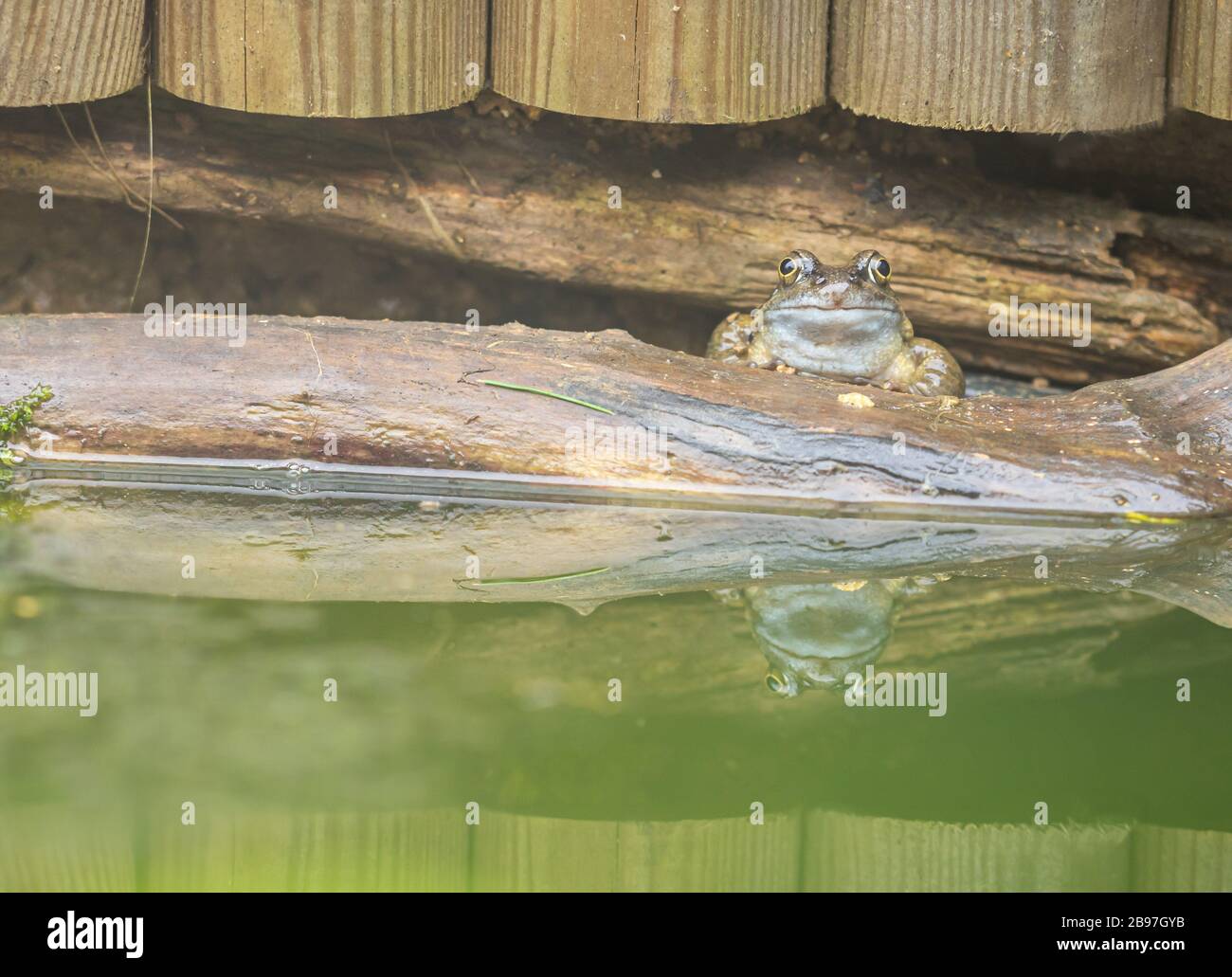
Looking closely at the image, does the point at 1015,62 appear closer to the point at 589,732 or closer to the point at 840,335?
the point at 840,335

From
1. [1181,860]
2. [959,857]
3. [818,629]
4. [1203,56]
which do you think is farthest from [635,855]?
[1203,56]

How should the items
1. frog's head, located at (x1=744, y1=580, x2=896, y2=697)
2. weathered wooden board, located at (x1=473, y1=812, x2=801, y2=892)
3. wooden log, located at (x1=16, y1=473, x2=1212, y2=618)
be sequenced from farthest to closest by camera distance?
wooden log, located at (x1=16, y1=473, x2=1212, y2=618)
frog's head, located at (x1=744, y1=580, x2=896, y2=697)
weathered wooden board, located at (x1=473, y1=812, x2=801, y2=892)

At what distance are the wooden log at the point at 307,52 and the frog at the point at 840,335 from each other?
1498mm

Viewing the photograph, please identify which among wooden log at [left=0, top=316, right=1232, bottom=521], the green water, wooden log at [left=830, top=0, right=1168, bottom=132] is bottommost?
the green water

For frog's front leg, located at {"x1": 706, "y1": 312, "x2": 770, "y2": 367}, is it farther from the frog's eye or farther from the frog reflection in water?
the frog reflection in water

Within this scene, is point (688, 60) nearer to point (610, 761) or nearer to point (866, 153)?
point (866, 153)

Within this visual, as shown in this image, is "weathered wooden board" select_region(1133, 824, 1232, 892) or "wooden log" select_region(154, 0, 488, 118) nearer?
"weathered wooden board" select_region(1133, 824, 1232, 892)

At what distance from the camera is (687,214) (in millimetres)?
5043

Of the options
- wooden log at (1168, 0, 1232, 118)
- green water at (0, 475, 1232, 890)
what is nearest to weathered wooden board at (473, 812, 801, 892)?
green water at (0, 475, 1232, 890)

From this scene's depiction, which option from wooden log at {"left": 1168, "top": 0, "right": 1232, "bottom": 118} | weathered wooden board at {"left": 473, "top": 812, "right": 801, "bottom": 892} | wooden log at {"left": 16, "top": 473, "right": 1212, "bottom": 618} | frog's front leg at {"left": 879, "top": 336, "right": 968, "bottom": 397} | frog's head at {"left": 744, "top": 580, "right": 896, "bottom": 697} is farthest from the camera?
frog's front leg at {"left": 879, "top": 336, "right": 968, "bottom": 397}

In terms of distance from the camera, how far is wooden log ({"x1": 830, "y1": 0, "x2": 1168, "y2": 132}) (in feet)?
14.0

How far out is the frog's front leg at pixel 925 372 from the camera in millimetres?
4988

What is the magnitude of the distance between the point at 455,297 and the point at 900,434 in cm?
212

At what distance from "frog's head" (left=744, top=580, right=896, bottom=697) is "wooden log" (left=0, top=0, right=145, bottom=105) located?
2782 millimetres
